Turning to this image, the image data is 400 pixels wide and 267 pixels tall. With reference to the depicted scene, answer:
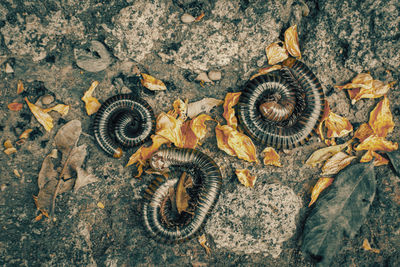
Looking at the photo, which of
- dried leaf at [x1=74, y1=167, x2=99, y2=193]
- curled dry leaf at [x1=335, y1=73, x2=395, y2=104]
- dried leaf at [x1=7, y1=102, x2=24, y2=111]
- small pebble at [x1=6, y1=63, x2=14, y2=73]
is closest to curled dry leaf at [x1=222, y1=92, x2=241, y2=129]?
curled dry leaf at [x1=335, y1=73, x2=395, y2=104]

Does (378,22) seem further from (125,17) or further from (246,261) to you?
(246,261)

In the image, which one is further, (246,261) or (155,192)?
(246,261)

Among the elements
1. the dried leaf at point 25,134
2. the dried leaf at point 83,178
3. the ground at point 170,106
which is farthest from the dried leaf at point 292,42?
the dried leaf at point 25,134

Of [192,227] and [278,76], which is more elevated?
[278,76]

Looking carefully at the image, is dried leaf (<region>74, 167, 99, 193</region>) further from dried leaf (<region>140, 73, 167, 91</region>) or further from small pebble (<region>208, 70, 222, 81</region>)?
small pebble (<region>208, 70, 222, 81</region>)

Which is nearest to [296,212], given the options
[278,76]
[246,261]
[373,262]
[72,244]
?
[246,261]

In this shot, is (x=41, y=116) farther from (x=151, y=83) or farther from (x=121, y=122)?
(x=151, y=83)
